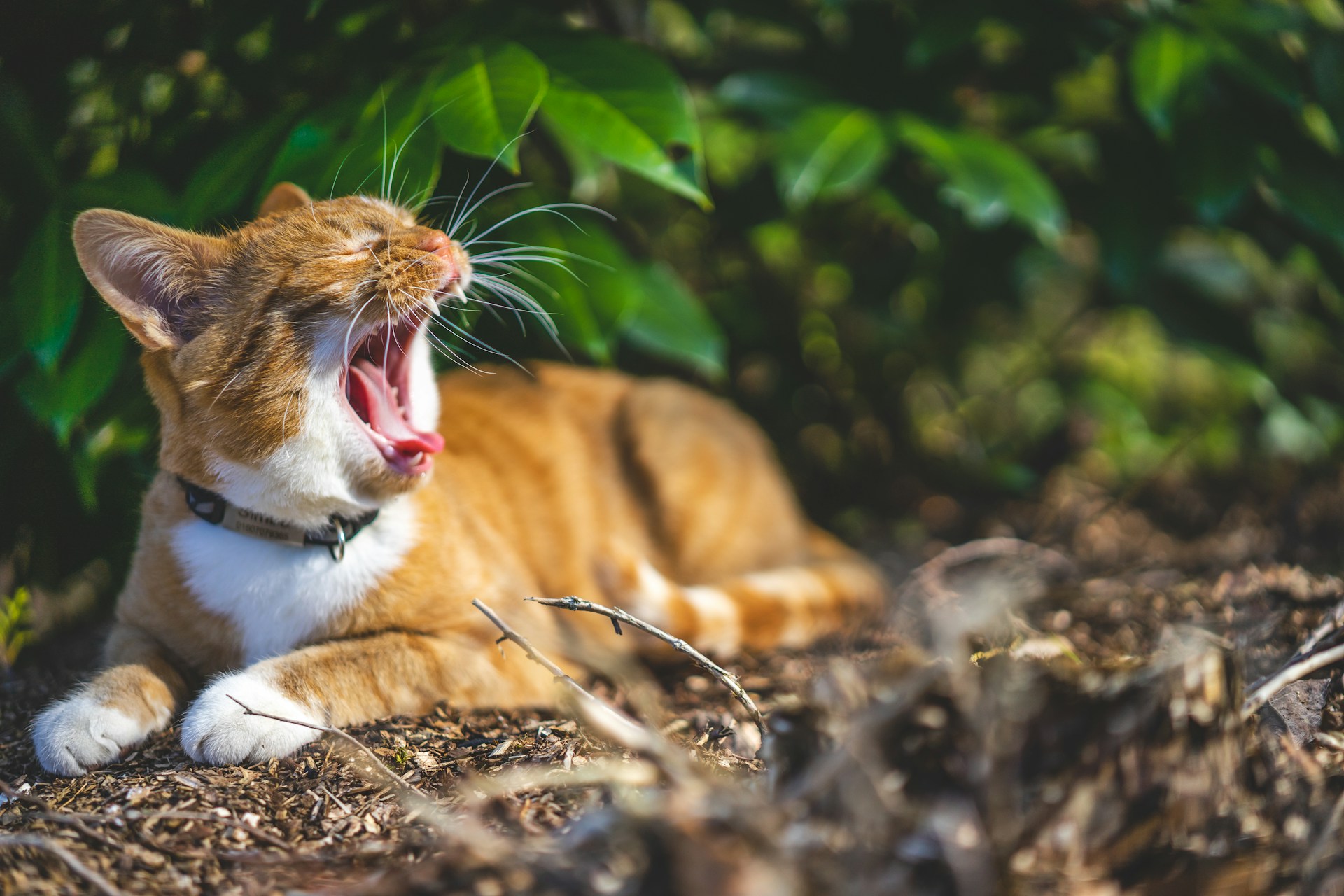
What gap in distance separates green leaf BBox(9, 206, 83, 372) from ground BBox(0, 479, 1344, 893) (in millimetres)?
799

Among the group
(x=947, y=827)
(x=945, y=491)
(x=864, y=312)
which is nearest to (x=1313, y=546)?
(x=945, y=491)

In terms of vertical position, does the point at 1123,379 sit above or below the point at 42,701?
above

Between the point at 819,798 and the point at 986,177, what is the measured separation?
5.62 ft

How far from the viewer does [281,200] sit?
6.41 ft

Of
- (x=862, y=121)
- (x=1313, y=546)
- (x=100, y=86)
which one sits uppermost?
(x=862, y=121)

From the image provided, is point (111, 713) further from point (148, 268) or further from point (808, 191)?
point (808, 191)

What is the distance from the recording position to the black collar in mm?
1760

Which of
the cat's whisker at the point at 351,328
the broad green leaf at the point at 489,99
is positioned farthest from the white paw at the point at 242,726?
the broad green leaf at the point at 489,99

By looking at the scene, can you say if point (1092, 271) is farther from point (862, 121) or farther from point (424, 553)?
point (424, 553)

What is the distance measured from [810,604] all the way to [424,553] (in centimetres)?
115

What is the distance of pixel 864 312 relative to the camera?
137 inches

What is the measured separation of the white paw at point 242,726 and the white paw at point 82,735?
0.12m

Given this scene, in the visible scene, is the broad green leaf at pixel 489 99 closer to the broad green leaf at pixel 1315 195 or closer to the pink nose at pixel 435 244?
the pink nose at pixel 435 244

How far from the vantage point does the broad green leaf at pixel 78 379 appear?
182cm
